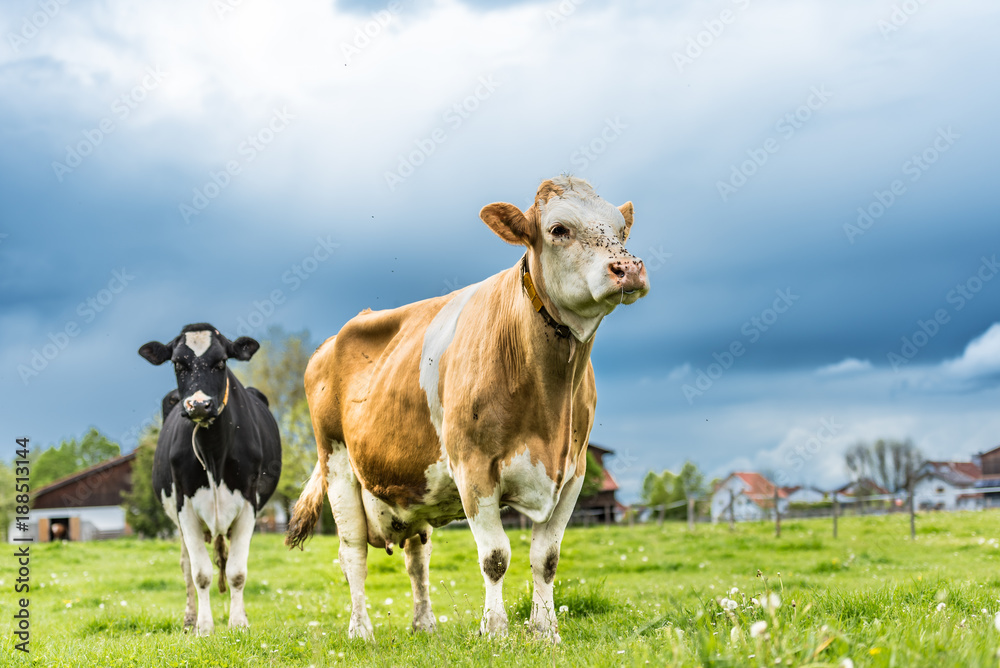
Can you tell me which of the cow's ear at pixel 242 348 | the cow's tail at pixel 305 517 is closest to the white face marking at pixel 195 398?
the cow's ear at pixel 242 348

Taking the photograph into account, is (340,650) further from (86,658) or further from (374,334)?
(374,334)

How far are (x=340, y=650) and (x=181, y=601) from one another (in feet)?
26.5

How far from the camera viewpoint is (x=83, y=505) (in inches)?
2226

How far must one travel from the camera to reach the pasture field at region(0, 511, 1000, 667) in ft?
12.0

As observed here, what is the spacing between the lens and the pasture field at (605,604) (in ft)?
12.0

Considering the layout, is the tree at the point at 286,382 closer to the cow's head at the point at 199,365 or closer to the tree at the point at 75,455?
the cow's head at the point at 199,365

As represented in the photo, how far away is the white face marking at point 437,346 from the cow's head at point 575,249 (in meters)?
1.13

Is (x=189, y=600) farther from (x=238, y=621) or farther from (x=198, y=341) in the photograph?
(x=198, y=341)

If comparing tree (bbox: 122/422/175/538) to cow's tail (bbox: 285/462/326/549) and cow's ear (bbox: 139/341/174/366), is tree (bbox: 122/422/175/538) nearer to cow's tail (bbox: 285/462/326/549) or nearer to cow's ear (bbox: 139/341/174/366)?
cow's ear (bbox: 139/341/174/366)

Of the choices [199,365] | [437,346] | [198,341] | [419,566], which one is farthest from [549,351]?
[198,341]

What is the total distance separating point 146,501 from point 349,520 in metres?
34.3

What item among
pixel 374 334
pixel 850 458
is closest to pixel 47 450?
pixel 850 458

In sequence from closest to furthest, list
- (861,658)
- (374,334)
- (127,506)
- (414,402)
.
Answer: (861,658) < (414,402) < (374,334) < (127,506)

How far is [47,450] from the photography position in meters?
71.6
